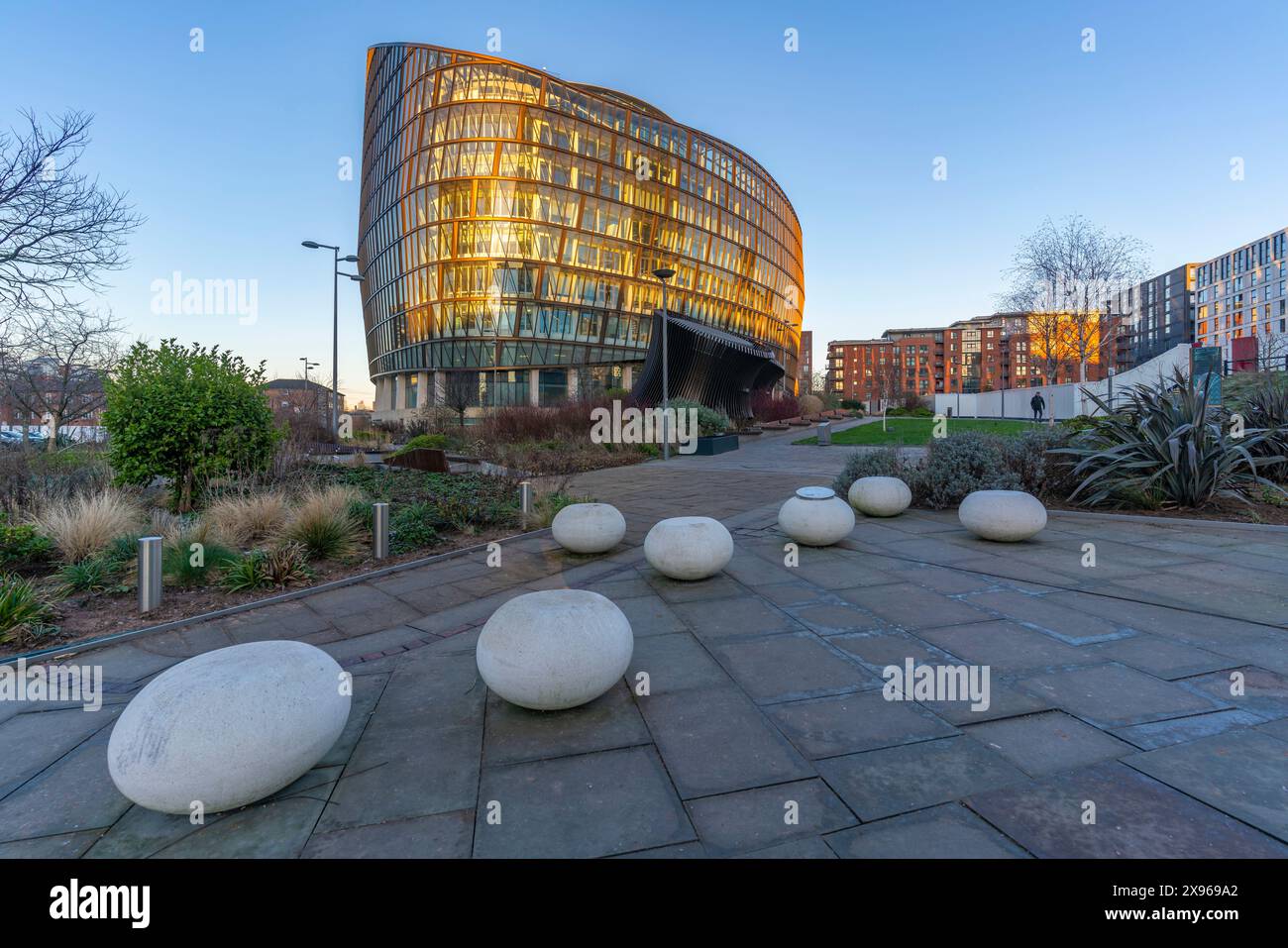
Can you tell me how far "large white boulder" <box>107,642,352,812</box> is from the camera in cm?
213

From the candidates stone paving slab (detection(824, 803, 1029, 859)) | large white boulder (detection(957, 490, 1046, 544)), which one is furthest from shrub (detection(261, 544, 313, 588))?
large white boulder (detection(957, 490, 1046, 544))

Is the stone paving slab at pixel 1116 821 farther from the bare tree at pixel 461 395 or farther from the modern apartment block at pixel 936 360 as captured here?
the modern apartment block at pixel 936 360

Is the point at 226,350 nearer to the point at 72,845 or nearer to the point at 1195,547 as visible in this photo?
the point at 72,845

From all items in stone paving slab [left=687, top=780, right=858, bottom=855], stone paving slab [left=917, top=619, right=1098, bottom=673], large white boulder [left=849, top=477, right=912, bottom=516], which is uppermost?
large white boulder [left=849, top=477, right=912, bottom=516]

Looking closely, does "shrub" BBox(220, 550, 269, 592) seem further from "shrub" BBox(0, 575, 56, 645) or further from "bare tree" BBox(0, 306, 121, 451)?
"bare tree" BBox(0, 306, 121, 451)

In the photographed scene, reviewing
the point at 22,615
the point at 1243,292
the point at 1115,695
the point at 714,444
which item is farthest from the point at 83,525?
the point at 1243,292

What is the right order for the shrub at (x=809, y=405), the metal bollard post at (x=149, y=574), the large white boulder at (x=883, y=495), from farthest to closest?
the shrub at (x=809, y=405) → the large white boulder at (x=883, y=495) → the metal bollard post at (x=149, y=574)

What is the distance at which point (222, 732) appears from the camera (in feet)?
7.22

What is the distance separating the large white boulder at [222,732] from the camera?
84.0 inches

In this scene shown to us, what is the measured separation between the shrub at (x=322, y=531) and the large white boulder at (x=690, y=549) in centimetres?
373

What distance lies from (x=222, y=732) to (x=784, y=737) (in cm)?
239

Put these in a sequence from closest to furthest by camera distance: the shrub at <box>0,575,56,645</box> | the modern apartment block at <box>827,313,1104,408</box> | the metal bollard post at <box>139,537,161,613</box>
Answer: the shrub at <box>0,575,56,645</box>
the metal bollard post at <box>139,537,161,613</box>
the modern apartment block at <box>827,313,1104,408</box>

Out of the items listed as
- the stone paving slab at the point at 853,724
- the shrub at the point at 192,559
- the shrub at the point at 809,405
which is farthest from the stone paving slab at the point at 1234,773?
the shrub at the point at 809,405

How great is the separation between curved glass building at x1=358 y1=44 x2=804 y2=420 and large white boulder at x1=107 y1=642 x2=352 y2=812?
39.3 m
